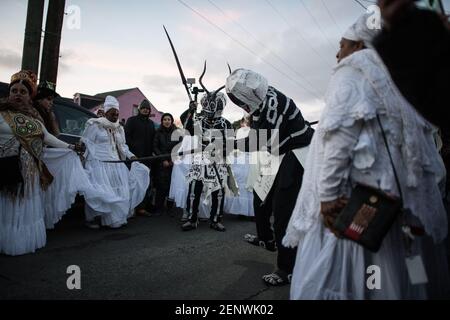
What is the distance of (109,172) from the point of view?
5344 mm

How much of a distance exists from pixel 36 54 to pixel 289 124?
6162 millimetres

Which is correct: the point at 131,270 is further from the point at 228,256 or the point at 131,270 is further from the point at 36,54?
the point at 36,54

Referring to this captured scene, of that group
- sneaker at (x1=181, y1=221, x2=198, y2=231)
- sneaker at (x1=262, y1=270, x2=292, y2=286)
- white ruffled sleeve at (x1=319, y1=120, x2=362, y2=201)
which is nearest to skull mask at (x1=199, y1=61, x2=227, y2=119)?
sneaker at (x1=181, y1=221, x2=198, y2=231)

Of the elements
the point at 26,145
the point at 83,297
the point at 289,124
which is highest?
the point at 289,124

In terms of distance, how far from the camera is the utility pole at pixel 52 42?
6805 millimetres

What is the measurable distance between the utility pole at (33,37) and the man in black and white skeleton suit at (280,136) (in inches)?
215

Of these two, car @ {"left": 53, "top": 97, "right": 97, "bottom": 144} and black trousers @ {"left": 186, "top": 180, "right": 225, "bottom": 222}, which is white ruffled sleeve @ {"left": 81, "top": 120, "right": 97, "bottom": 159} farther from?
black trousers @ {"left": 186, "top": 180, "right": 225, "bottom": 222}

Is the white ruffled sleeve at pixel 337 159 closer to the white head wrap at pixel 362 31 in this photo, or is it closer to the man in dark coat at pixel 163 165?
the white head wrap at pixel 362 31

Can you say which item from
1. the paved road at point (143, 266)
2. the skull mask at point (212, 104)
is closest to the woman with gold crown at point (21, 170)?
the paved road at point (143, 266)

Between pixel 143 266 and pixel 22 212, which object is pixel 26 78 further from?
pixel 143 266

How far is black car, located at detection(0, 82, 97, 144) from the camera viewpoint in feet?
18.0
